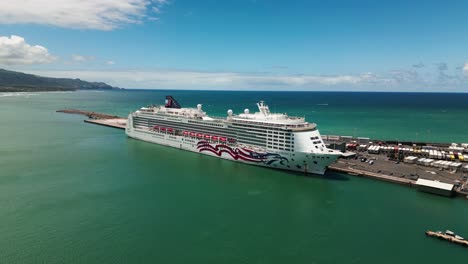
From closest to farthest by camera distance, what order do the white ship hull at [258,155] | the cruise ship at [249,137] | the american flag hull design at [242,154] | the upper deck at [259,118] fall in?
the white ship hull at [258,155]
the cruise ship at [249,137]
the upper deck at [259,118]
the american flag hull design at [242,154]

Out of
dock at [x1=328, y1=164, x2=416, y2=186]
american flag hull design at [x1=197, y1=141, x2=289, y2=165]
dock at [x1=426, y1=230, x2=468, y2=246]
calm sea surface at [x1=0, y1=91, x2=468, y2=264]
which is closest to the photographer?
calm sea surface at [x1=0, y1=91, x2=468, y2=264]

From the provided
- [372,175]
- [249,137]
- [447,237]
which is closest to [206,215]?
[249,137]

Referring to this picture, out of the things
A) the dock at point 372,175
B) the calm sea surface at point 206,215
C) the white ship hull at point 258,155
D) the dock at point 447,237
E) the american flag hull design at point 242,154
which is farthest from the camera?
the american flag hull design at point 242,154

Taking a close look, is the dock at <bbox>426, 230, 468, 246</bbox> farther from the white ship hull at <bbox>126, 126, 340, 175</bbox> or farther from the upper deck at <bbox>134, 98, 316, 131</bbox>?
the upper deck at <bbox>134, 98, 316, 131</bbox>

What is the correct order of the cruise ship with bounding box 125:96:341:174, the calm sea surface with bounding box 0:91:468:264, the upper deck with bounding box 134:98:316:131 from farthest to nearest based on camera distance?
1. the upper deck with bounding box 134:98:316:131
2. the cruise ship with bounding box 125:96:341:174
3. the calm sea surface with bounding box 0:91:468:264

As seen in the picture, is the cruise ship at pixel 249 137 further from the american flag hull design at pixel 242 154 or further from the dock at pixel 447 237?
the dock at pixel 447 237

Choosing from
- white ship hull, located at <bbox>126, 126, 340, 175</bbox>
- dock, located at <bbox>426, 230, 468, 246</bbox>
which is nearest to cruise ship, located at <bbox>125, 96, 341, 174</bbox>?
white ship hull, located at <bbox>126, 126, 340, 175</bbox>

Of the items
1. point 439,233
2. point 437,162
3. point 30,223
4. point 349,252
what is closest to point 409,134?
point 437,162

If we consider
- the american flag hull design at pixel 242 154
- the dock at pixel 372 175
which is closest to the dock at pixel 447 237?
the dock at pixel 372 175
